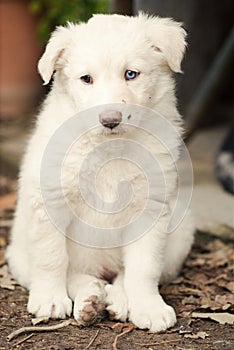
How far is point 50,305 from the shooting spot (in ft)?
12.2

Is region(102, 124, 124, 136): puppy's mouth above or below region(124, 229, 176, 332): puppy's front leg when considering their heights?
above

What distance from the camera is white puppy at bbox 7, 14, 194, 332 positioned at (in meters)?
3.47

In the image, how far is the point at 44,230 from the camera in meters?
3.73

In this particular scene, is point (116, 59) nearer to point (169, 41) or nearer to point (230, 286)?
point (169, 41)

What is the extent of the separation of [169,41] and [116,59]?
394 mm

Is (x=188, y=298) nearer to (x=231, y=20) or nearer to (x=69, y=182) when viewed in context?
(x=69, y=182)

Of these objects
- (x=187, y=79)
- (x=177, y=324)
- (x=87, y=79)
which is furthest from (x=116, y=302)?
(x=187, y=79)

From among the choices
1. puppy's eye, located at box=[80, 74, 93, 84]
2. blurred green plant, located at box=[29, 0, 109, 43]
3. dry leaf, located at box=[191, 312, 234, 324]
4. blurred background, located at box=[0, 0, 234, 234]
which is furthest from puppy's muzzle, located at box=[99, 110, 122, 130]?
blurred green plant, located at box=[29, 0, 109, 43]

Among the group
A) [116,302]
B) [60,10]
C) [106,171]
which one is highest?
[106,171]

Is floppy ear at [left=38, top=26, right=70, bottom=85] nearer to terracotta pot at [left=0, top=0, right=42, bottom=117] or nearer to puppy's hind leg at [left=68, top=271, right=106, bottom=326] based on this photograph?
puppy's hind leg at [left=68, top=271, right=106, bottom=326]

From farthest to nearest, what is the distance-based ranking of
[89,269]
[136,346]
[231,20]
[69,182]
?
[231,20] → [89,269] → [69,182] → [136,346]

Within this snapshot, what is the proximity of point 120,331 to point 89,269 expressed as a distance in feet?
1.70

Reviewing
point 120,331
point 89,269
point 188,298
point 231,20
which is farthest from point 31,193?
point 231,20

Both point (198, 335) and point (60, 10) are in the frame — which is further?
point (60, 10)
